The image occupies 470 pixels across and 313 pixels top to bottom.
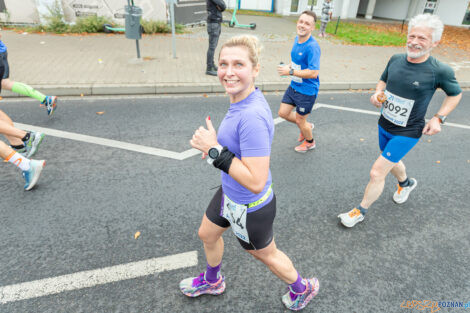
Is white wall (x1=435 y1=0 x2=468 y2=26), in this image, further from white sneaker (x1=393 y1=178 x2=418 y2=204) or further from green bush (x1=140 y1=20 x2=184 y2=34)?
white sneaker (x1=393 y1=178 x2=418 y2=204)

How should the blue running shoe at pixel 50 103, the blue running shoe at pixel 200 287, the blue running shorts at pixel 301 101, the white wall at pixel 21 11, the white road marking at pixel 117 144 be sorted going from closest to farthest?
the blue running shoe at pixel 200 287, the blue running shorts at pixel 301 101, the white road marking at pixel 117 144, the blue running shoe at pixel 50 103, the white wall at pixel 21 11

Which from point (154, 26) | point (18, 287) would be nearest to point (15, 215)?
point (18, 287)

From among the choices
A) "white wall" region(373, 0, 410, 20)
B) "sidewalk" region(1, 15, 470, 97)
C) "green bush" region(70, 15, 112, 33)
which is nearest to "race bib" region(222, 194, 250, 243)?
"sidewalk" region(1, 15, 470, 97)

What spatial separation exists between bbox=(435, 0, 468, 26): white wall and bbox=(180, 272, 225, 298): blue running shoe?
30011 mm

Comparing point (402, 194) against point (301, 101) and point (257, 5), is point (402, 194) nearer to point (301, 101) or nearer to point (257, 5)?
point (301, 101)

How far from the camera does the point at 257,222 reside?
1.90 meters

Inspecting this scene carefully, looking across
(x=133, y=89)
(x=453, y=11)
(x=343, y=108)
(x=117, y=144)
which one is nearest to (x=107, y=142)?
(x=117, y=144)

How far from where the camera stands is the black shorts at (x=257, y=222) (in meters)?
1.89

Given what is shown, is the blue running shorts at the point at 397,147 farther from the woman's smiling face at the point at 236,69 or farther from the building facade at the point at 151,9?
the building facade at the point at 151,9

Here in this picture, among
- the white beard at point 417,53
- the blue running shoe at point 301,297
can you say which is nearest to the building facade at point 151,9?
the white beard at point 417,53

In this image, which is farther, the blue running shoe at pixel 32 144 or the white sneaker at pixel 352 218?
the blue running shoe at pixel 32 144

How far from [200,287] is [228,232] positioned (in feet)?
2.50

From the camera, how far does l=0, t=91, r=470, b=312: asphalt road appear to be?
2492 mm

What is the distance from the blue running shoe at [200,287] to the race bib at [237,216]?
0.68 metres
